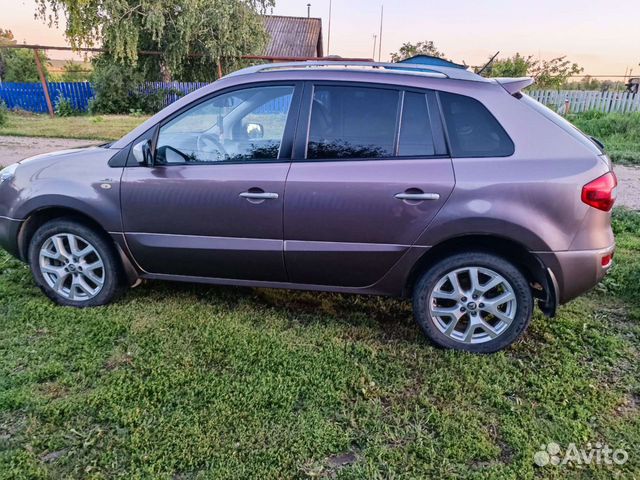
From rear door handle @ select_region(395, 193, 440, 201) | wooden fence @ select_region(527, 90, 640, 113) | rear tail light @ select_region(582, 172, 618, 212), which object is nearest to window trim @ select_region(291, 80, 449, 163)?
rear door handle @ select_region(395, 193, 440, 201)

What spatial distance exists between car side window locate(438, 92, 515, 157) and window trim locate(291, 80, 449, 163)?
0.06m

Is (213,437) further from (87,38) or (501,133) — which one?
(87,38)

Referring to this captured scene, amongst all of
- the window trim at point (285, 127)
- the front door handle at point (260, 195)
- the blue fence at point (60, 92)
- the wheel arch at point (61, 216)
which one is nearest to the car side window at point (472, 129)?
the window trim at point (285, 127)

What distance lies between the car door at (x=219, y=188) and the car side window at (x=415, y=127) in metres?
0.73

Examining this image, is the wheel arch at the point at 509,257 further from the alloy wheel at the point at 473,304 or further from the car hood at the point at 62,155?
the car hood at the point at 62,155

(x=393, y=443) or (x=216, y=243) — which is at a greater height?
(x=216, y=243)

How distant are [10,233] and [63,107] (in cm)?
1752

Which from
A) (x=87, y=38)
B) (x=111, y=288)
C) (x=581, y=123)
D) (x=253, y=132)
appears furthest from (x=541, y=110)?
(x=87, y=38)

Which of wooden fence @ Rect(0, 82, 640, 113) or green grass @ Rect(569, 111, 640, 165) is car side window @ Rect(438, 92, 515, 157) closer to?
green grass @ Rect(569, 111, 640, 165)

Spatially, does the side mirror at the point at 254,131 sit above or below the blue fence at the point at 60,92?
above

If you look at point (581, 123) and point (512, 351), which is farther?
point (581, 123)

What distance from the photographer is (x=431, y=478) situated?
2.10 metres

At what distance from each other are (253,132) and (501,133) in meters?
1.63

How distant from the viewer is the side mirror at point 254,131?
10.5 ft
